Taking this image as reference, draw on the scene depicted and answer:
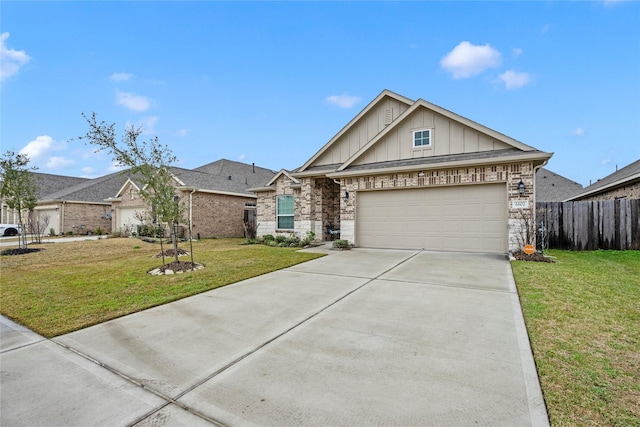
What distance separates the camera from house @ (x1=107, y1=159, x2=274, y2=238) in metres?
17.7

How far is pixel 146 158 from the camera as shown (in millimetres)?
8234

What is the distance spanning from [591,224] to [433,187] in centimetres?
588

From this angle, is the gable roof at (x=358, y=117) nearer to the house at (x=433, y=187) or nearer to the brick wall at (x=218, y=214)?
the house at (x=433, y=187)

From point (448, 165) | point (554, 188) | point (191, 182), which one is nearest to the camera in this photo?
point (448, 165)

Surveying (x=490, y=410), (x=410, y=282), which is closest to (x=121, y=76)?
(x=410, y=282)

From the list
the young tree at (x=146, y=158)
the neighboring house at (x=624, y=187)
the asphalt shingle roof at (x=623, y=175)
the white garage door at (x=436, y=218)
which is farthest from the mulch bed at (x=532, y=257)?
the young tree at (x=146, y=158)

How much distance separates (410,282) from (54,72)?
1644cm

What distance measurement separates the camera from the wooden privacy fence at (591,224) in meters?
10.1

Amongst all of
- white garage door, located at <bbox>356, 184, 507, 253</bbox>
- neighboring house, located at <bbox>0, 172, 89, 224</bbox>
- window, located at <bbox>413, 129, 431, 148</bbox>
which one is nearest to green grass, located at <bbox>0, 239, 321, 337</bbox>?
white garage door, located at <bbox>356, 184, 507, 253</bbox>

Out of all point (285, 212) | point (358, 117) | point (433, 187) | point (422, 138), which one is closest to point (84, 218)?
point (285, 212)

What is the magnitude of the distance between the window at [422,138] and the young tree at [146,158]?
28.3 feet

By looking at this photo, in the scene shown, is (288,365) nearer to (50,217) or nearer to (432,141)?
(432,141)

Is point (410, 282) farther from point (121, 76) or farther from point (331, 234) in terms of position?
point (121, 76)

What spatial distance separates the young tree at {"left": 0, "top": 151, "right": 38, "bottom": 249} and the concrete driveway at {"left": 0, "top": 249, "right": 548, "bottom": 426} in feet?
38.6
